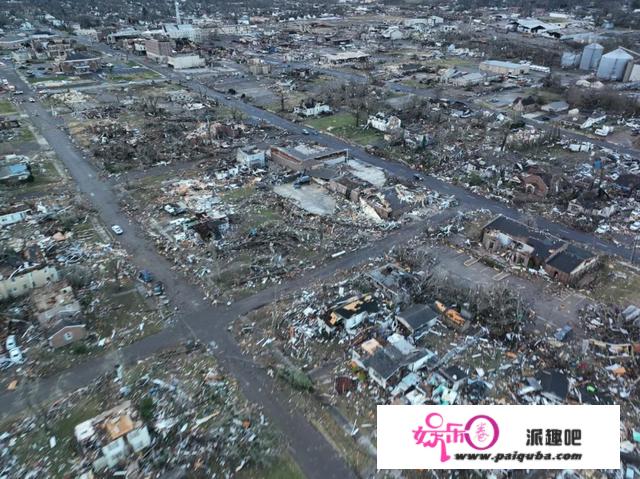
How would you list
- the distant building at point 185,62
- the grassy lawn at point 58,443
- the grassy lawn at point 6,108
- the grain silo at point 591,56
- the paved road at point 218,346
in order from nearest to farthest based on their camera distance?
the grassy lawn at point 58,443, the paved road at point 218,346, the grassy lawn at point 6,108, the grain silo at point 591,56, the distant building at point 185,62

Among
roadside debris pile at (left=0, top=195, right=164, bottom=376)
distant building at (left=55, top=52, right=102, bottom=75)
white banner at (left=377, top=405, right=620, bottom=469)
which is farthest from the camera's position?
distant building at (left=55, top=52, right=102, bottom=75)

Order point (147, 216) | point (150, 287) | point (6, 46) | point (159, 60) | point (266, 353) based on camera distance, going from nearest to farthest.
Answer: point (266, 353) < point (150, 287) < point (147, 216) < point (159, 60) < point (6, 46)

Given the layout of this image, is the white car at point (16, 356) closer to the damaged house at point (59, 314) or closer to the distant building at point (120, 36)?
the damaged house at point (59, 314)

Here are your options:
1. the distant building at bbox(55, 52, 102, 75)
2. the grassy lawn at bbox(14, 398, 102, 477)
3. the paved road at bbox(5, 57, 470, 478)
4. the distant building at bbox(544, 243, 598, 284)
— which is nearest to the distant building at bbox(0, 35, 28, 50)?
the distant building at bbox(55, 52, 102, 75)

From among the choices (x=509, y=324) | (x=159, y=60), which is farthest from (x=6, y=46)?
(x=509, y=324)

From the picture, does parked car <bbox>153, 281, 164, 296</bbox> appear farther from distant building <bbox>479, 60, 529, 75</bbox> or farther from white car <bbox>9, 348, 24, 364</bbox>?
distant building <bbox>479, 60, 529, 75</bbox>

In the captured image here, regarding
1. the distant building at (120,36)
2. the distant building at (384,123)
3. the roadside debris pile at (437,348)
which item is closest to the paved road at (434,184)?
the distant building at (384,123)

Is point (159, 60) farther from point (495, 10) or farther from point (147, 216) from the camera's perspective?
point (495, 10)
